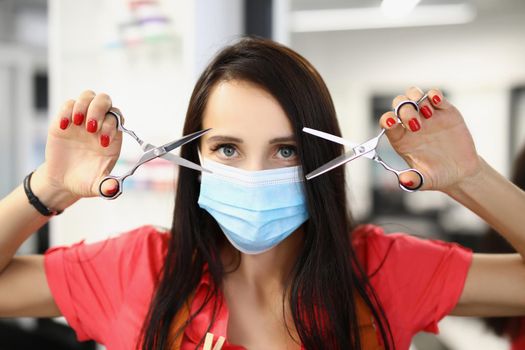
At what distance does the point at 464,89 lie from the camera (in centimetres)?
246

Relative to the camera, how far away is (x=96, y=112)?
0.95 metres

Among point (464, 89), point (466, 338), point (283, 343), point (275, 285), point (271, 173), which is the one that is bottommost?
point (466, 338)

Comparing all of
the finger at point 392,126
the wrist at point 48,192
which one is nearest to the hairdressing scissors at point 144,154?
the wrist at point 48,192

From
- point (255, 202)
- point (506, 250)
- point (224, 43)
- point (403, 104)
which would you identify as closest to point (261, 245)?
point (255, 202)

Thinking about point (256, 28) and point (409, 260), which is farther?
point (256, 28)

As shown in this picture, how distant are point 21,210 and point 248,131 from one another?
0.56m

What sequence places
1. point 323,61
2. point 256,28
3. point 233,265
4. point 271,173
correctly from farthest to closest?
1. point 323,61
2. point 256,28
3. point 233,265
4. point 271,173

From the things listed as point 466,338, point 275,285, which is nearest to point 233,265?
point 275,285

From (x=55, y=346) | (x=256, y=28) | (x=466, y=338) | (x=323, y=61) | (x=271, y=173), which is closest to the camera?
(x=271, y=173)

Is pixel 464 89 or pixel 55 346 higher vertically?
pixel 464 89

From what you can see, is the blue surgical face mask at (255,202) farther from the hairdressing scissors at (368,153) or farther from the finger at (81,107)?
the finger at (81,107)

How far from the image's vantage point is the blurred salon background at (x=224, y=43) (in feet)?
6.27

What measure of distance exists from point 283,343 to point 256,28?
4.52 feet

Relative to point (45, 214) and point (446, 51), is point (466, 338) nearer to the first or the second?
point (446, 51)
